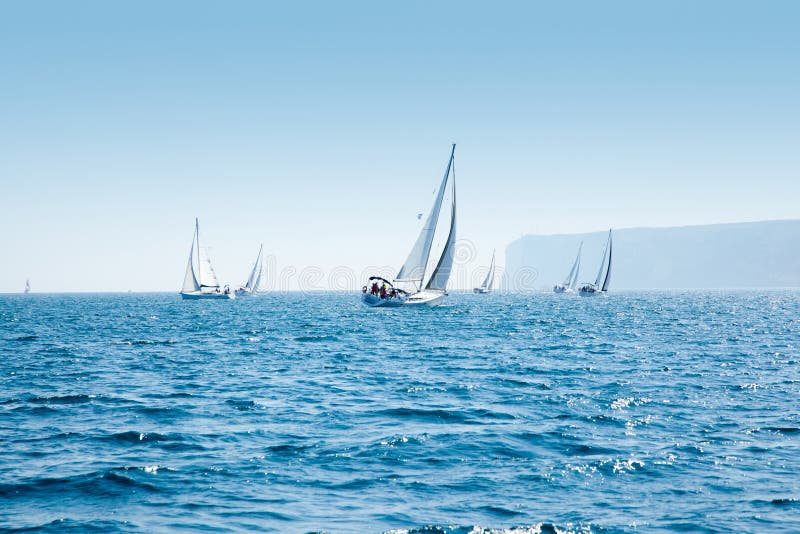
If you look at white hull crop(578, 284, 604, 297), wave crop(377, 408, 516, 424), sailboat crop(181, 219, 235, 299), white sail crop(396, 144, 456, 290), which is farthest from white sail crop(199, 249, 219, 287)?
wave crop(377, 408, 516, 424)

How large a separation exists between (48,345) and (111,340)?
408cm

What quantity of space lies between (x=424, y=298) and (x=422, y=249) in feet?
19.5

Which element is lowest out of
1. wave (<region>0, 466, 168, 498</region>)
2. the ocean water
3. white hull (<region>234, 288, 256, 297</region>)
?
wave (<region>0, 466, 168, 498</region>)

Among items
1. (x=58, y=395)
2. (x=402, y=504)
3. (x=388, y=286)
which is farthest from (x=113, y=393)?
(x=388, y=286)

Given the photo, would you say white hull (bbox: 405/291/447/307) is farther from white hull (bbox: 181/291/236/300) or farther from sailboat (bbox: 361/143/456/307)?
white hull (bbox: 181/291/236/300)

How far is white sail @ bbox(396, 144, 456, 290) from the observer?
64312mm

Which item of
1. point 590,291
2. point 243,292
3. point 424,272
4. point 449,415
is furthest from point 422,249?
point 243,292

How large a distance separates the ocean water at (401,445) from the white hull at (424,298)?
39.4 meters

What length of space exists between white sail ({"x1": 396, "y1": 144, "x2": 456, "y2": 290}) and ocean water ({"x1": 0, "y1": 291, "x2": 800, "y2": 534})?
1488 inches

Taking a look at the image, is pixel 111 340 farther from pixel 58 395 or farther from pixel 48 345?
pixel 58 395

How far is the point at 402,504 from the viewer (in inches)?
380

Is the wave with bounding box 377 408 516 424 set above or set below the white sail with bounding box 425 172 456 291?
below

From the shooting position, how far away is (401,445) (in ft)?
42.7

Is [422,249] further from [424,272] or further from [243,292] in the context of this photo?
[243,292]
